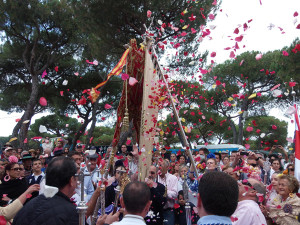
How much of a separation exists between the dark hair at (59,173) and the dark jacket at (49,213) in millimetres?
110

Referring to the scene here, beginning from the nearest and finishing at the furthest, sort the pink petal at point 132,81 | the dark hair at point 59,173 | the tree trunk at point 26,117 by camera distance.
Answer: the dark hair at point 59,173
the pink petal at point 132,81
the tree trunk at point 26,117

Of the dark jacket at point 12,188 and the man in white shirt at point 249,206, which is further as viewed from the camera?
the dark jacket at point 12,188

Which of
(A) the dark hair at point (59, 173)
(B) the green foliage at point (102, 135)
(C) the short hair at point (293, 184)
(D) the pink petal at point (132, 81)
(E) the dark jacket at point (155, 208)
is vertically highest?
(B) the green foliage at point (102, 135)

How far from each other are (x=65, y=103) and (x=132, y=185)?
22.1 metres

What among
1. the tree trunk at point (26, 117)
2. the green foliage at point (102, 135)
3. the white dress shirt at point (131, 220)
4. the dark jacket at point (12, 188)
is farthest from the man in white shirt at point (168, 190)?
the green foliage at point (102, 135)

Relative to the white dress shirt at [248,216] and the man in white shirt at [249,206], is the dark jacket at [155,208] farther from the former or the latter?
the white dress shirt at [248,216]

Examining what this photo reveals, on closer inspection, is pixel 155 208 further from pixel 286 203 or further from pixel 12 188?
pixel 12 188

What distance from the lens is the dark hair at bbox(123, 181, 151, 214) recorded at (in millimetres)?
2488

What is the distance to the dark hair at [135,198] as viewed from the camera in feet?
8.16

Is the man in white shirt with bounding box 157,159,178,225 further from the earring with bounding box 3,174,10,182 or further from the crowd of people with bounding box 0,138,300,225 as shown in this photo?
the earring with bounding box 3,174,10,182

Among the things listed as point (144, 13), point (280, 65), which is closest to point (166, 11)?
point (144, 13)

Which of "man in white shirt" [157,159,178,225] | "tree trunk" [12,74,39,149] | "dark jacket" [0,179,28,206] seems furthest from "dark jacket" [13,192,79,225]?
"tree trunk" [12,74,39,149]

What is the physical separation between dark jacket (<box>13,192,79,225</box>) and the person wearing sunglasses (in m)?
2.55

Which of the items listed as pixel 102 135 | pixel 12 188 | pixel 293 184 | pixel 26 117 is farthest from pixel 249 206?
→ pixel 102 135
